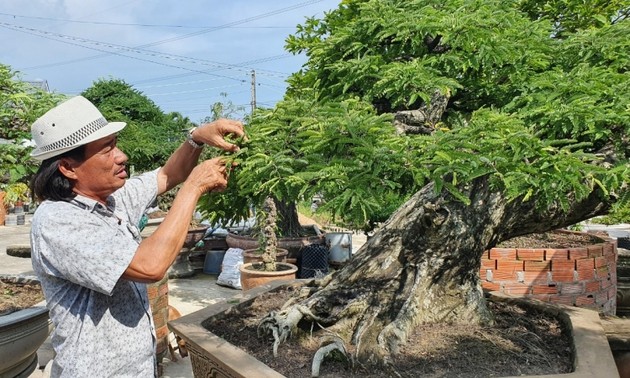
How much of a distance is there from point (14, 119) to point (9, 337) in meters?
1.24

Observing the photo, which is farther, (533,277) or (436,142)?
(533,277)

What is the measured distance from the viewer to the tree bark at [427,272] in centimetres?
251

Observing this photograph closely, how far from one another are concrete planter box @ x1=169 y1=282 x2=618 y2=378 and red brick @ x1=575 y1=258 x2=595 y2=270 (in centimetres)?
112

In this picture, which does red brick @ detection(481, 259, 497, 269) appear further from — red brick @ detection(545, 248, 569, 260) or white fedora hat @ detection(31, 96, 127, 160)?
white fedora hat @ detection(31, 96, 127, 160)

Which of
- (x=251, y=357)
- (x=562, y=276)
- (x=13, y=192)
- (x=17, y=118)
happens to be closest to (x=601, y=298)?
(x=562, y=276)

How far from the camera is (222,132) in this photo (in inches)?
75.0

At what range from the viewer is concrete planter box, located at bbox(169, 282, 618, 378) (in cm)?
197

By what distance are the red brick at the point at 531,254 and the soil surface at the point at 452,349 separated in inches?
38.8

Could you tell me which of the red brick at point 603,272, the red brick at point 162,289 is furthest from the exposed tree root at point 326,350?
the red brick at point 603,272

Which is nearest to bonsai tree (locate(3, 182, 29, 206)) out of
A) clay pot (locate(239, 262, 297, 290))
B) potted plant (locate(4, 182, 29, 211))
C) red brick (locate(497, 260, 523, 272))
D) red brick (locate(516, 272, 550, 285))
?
potted plant (locate(4, 182, 29, 211))

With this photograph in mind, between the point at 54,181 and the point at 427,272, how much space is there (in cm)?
174

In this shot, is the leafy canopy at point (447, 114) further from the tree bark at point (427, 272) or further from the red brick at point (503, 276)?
the red brick at point (503, 276)

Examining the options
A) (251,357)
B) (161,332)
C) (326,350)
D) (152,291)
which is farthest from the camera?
(161,332)

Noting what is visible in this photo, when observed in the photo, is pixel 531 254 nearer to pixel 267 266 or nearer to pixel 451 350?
pixel 451 350
